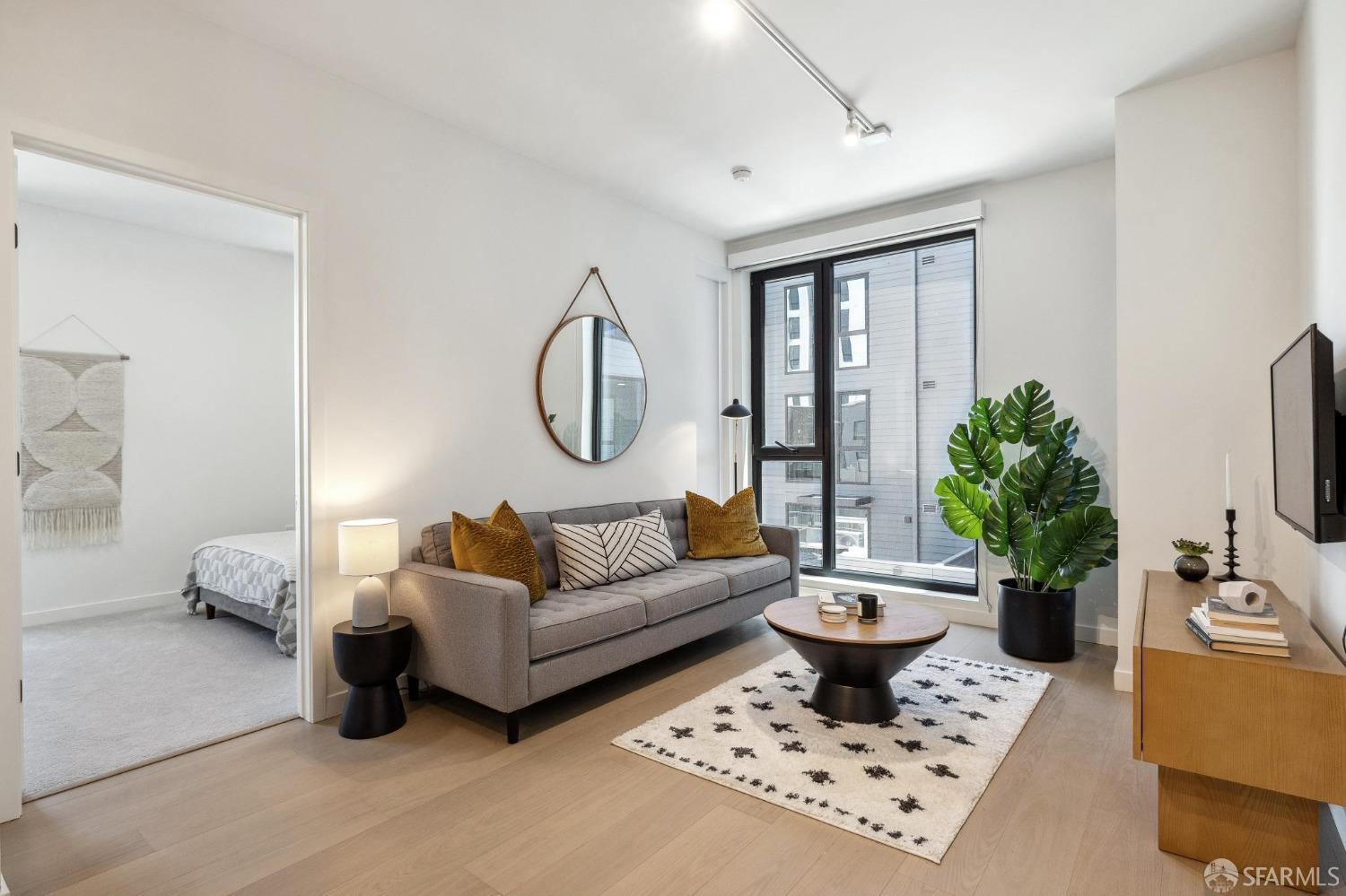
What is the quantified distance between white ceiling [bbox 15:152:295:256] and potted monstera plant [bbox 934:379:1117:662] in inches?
161

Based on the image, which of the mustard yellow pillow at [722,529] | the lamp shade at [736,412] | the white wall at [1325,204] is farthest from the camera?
the lamp shade at [736,412]

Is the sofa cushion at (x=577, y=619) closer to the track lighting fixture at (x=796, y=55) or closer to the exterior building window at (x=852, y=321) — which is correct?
the track lighting fixture at (x=796, y=55)

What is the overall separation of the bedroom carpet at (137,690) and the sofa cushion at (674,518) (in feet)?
7.36

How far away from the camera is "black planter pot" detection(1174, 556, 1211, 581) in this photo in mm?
2773

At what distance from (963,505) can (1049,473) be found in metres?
0.49

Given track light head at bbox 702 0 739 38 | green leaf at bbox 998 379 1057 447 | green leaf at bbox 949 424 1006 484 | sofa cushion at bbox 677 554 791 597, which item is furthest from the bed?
green leaf at bbox 998 379 1057 447

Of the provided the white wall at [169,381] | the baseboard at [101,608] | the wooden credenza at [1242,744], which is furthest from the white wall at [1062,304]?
the baseboard at [101,608]

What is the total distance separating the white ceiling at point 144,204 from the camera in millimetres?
4105

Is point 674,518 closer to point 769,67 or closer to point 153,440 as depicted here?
point 769,67

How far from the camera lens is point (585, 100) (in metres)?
3.32

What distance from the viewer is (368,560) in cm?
286

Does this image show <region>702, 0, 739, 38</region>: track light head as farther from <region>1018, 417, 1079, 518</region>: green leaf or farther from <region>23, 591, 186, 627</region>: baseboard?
<region>23, 591, 186, 627</region>: baseboard

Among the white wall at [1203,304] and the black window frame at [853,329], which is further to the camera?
the black window frame at [853,329]

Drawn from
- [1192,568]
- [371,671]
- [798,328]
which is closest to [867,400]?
[798,328]
